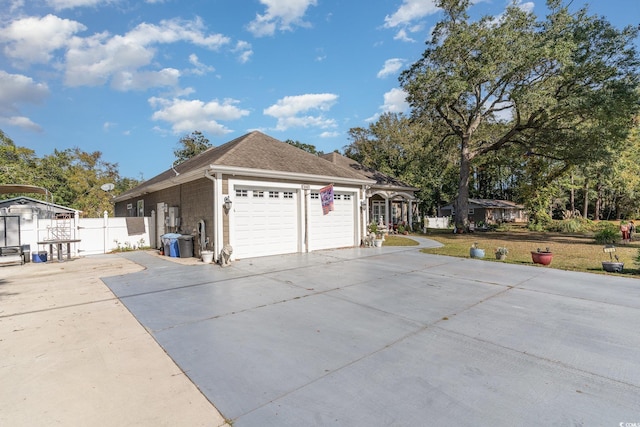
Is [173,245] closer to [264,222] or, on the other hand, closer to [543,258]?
[264,222]

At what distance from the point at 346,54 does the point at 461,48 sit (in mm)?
7437

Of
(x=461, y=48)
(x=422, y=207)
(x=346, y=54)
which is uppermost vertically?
(x=461, y=48)

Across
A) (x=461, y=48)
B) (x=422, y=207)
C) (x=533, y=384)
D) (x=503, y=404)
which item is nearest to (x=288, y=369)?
(x=503, y=404)

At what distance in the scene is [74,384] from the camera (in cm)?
288

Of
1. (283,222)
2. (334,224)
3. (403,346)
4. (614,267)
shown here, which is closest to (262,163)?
(283,222)

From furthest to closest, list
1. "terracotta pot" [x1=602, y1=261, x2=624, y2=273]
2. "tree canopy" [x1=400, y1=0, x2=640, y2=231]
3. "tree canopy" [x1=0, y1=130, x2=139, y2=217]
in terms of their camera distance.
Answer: "tree canopy" [x1=0, y1=130, x2=139, y2=217] → "tree canopy" [x1=400, y1=0, x2=640, y2=231] → "terracotta pot" [x1=602, y1=261, x2=624, y2=273]

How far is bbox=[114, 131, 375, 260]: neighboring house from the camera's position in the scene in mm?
9867

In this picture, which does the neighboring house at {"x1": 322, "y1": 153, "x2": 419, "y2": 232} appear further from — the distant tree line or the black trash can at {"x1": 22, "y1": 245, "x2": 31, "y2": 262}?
the black trash can at {"x1": 22, "y1": 245, "x2": 31, "y2": 262}

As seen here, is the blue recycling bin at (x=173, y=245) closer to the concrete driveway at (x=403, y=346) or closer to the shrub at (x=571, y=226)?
the concrete driveway at (x=403, y=346)

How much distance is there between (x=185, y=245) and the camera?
36.8 feet

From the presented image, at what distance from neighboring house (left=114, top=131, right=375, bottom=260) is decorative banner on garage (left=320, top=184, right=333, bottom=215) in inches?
8.2

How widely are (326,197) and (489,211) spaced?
111 feet

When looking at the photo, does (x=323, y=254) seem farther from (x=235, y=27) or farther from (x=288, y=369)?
(x=235, y=27)

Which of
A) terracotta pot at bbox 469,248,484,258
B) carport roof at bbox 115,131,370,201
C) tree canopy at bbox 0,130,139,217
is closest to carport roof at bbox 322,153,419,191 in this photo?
carport roof at bbox 115,131,370,201
